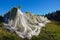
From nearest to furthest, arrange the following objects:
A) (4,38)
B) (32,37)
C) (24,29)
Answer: (4,38)
(32,37)
(24,29)

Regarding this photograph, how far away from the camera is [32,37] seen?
1625 cm

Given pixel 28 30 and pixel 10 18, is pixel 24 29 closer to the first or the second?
pixel 28 30

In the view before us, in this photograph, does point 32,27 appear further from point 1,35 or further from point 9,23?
point 1,35

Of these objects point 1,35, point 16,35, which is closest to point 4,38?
point 1,35

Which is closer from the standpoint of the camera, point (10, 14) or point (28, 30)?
point (28, 30)

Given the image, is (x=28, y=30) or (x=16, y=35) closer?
(x=16, y=35)

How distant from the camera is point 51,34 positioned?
18.0 metres

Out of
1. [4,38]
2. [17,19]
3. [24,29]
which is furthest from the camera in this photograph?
[17,19]

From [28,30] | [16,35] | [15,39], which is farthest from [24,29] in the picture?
[15,39]

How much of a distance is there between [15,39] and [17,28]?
284 cm

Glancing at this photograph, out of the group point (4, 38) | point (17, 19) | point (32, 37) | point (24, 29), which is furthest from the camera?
point (17, 19)

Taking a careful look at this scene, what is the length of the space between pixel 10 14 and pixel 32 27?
308 cm

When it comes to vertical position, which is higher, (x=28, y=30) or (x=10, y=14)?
(x=10, y=14)

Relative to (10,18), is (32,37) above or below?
below
